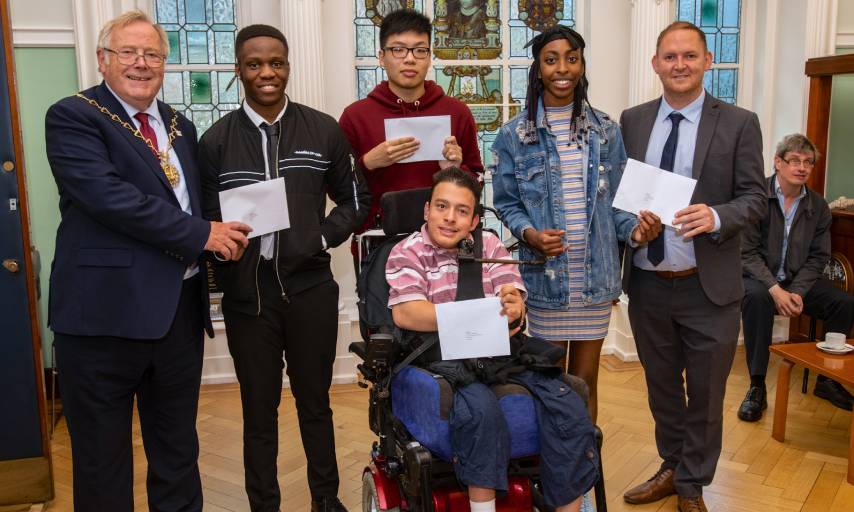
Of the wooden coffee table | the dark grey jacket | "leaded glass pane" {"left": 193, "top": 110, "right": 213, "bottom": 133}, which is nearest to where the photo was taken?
the wooden coffee table

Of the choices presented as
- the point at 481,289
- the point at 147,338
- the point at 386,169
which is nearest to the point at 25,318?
the point at 147,338

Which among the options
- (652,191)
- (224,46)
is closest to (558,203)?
(652,191)

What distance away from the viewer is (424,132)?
2.82m

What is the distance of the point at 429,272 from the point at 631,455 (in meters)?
1.80

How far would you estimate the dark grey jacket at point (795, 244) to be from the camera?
14.9 ft

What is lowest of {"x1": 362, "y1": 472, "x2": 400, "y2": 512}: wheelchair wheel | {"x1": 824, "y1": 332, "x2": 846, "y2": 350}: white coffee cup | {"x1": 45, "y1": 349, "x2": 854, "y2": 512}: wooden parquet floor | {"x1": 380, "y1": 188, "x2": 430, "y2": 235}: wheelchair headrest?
{"x1": 45, "y1": 349, "x2": 854, "y2": 512}: wooden parquet floor

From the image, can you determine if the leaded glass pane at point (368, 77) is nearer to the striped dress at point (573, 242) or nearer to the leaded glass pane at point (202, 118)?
the leaded glass pane at point (202, 118)

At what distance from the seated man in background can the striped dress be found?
2.03 metres

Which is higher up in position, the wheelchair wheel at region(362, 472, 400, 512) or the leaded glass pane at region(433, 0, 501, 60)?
the leaded glass pane at region(433, 0, 501, 60)

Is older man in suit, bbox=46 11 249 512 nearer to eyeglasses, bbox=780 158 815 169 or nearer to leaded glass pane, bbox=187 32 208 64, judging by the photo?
leaded glass pane, bbox=187 32 208 64

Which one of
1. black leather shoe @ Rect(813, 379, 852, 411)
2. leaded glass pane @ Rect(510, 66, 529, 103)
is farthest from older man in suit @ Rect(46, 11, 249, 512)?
black leather shoe @ Rect(813, 379, 852, 411)

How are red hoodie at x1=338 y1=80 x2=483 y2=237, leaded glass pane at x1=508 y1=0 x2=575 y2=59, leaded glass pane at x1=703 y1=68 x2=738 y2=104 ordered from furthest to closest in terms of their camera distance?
leaded glass pane at x1=703 y1=68 x2=738 y2=104
leaded glass pane at x1=508 y1=0 x2=575 y2=59
red hoodie at x1=338 y1=80 x2=483 y2=237

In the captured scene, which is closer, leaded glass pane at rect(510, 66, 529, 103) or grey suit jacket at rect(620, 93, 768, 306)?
grey suit jacket at rect(620, 93, 768, 306)

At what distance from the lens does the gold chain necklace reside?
7.60 ft
